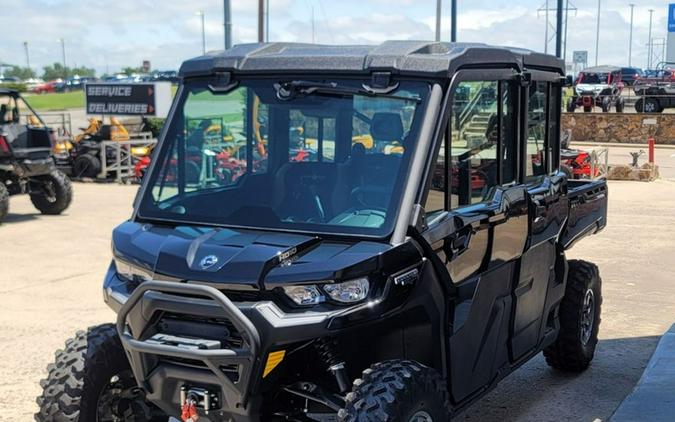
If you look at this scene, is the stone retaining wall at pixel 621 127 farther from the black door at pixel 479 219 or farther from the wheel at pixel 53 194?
the black door at pixel 479 219

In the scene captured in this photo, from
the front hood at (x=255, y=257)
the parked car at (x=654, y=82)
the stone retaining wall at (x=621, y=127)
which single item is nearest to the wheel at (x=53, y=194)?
the front hood at (x=255, y=257)

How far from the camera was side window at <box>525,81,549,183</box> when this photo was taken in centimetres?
503

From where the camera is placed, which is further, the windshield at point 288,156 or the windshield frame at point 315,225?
the windshield at point 288,156

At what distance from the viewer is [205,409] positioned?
348 centimetres

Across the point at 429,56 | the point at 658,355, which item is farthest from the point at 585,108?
the point at 429,56

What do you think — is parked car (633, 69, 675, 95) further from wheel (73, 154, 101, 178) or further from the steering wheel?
the steering wheel

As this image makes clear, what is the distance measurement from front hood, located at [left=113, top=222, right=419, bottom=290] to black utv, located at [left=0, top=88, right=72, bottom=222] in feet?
34.6

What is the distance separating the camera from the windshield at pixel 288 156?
3834mm

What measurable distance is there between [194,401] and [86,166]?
54.8ft

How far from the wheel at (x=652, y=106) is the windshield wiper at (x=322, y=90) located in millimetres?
32846

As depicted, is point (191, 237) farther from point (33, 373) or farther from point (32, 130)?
point (32, 130)

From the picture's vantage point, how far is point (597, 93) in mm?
38594

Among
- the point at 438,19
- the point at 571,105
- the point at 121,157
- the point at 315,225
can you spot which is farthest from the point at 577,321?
the point at 571,105

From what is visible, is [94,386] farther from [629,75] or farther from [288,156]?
[629,75]
